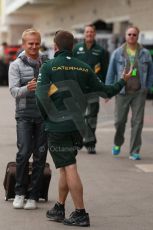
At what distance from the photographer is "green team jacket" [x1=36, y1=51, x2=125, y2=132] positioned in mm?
6145

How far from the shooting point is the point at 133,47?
9984 millimetres

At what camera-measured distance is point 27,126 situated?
6.88 meters

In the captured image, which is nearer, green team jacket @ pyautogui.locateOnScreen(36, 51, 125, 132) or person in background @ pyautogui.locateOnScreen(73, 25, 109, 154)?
green team jacket @ pyautogui.locateOnScreen(36, 51, 125, 132)

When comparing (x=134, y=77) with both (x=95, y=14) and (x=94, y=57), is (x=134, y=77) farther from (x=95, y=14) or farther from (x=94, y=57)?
(x=95, y=14)

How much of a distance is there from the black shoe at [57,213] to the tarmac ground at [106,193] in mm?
64

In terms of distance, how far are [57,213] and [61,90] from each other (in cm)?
116

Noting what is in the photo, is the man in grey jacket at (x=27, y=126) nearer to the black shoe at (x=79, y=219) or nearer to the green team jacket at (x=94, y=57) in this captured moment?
the black shoe at (x=79, y=219)

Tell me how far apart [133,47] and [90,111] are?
1442mm

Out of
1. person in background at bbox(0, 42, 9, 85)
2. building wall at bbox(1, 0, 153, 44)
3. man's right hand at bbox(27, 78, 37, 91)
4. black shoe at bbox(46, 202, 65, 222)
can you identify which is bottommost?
person in background at bbox(0, 42, 9, 85)

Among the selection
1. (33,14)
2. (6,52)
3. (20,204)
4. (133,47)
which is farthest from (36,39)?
(33,14)

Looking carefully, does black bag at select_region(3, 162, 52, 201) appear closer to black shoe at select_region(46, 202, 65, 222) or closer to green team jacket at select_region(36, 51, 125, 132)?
black shoe at select_region(46, 202, 65, 222)

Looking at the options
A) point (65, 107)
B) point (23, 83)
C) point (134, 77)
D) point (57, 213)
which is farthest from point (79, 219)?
point (134, 77)

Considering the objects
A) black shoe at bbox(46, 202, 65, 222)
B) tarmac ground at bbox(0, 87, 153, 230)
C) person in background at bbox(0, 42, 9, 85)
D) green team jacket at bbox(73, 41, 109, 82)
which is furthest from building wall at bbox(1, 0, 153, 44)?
black shoe at bbox(46, 202, 65, 222)

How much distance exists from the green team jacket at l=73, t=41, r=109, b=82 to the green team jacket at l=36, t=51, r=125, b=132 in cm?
444
